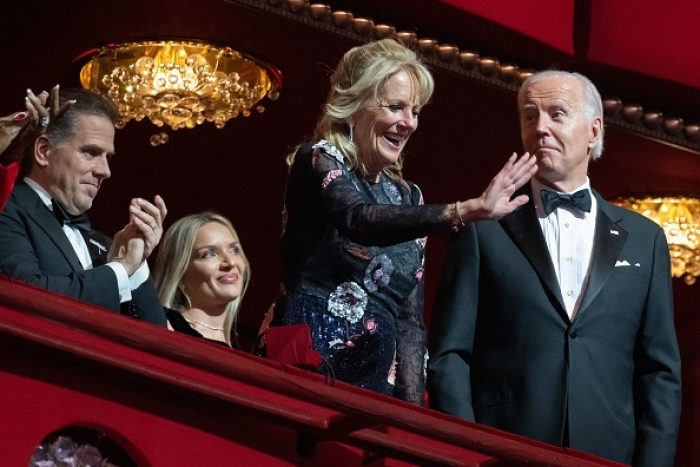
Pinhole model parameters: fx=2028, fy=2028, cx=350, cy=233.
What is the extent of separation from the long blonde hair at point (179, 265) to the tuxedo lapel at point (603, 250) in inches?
31.4

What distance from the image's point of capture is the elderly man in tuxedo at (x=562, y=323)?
3.48 m

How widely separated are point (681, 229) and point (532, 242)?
3253 mm

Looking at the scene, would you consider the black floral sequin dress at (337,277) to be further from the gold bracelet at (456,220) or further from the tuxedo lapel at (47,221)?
the tuxedo lapel at (47,221)

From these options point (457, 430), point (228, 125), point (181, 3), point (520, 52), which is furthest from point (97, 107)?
point (228, 125)

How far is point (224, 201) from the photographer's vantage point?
6.54 metres

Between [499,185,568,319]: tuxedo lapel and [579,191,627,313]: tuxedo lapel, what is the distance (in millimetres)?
57

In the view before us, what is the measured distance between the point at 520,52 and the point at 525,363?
216cm

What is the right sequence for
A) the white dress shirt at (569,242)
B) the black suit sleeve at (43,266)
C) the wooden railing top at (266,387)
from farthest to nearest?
1. the white dress shirt at (569,242)
2. the black suit sleeve at (43,266)
3. the wooden railing top at (266,387)

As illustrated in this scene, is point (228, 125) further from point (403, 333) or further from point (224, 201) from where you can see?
point (403, 333)

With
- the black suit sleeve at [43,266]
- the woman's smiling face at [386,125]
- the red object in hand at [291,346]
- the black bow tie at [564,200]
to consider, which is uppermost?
the woman's smiling face at [386,125]

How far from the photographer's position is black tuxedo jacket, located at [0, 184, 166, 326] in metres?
3.22

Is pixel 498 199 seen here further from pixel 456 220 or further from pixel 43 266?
pixel 43 266

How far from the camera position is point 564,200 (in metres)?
3.61

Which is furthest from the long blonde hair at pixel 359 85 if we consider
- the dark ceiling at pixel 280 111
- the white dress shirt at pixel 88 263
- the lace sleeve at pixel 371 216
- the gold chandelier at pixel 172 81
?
the gold chandelier at pixel 172 81
